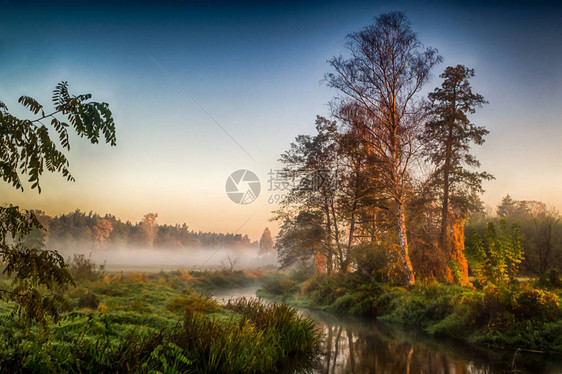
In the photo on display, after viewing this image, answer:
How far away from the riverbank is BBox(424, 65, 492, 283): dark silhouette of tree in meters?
5.49

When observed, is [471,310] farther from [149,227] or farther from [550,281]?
[149,227]

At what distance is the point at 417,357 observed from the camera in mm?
7680

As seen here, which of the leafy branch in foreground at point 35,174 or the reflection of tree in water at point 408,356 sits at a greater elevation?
the leafy branch in foreground at point 35,174

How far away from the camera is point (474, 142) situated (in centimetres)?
1856

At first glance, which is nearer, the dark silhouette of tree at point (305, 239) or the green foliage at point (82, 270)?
the green foliage at point (82, 270)

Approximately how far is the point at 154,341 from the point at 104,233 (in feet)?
113

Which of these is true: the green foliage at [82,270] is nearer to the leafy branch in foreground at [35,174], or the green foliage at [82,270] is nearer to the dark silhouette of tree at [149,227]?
the leafy branch in foreground at [35,174]

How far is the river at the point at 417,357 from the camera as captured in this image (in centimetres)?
661

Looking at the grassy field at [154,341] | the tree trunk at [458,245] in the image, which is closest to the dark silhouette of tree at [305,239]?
the tree trunk at [458,245]

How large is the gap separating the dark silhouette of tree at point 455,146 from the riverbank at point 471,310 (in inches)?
216

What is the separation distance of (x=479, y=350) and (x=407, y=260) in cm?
719

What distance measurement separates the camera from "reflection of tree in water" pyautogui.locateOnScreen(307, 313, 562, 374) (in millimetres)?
6637

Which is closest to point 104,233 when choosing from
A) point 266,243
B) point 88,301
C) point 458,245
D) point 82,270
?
point 82,270

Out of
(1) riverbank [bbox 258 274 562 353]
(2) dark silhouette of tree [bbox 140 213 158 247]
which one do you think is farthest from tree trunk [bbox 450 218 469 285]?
(2) dark silhouette of tree [bbox 140 213 158 247]
